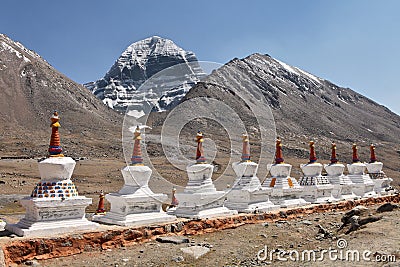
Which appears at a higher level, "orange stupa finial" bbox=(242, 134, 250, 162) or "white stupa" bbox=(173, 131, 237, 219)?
"orange stupa finial" bbox=(242, 134, 250, 162)

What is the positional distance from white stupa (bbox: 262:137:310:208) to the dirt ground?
3.22 meters

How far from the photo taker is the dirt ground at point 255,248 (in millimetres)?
8344

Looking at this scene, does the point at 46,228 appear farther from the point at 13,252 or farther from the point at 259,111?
the point at 259,111

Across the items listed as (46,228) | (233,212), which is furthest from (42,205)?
(233,212)

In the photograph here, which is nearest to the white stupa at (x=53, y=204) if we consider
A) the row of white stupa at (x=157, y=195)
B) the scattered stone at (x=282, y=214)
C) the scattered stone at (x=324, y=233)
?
the row of white stupa at (x=157, y=195)

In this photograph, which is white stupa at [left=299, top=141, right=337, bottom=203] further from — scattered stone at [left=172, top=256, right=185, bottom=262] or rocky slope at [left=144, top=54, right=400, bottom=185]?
rocky slope at [left=144, top=54, right=400, bottom=185]

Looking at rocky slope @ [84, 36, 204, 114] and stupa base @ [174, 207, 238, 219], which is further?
rocky slope @ [84, 36, 204, 114]

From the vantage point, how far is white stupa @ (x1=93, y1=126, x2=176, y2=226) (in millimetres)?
11461

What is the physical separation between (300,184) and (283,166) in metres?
2.31

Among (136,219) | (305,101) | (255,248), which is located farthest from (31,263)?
(305,101)

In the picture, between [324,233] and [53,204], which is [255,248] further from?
[53,204]

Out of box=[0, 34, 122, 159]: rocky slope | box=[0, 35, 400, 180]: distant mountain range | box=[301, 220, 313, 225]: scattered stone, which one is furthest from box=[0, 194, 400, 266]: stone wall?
box=[0, 34, 122, 159]: rocky slope

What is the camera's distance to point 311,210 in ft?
53.6

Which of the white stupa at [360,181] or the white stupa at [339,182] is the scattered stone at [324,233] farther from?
the white stupa at [360,181]
